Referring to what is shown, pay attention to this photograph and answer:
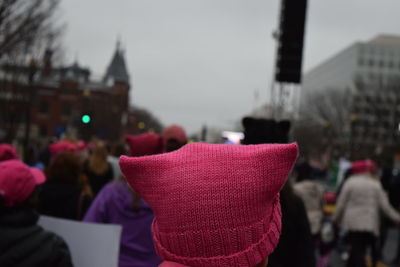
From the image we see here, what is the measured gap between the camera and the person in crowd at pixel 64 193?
172 inches

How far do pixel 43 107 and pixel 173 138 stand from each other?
5409 centimetres

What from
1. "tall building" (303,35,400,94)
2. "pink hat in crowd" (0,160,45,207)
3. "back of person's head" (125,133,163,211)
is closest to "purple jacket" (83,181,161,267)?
"back of person's head" (125,133,163,211)

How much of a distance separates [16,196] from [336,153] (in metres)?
59.9

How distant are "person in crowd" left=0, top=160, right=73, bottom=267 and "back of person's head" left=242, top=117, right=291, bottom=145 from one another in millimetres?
1289

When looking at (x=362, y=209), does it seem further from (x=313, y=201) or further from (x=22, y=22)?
(x=22, y=22)

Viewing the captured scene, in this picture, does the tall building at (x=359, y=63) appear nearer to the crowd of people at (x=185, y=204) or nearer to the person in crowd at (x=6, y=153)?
the person in crowd at (x=6, y=153)

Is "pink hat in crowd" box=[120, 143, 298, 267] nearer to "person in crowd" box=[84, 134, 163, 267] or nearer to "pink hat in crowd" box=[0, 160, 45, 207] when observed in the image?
"pink hat in crowd" box=[0, 160, 45, 207]

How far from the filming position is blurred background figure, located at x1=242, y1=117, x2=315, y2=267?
9.83ft

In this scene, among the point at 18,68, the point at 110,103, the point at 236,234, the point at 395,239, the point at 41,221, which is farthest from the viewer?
the point at 110,103

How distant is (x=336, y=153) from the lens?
59.8 meters

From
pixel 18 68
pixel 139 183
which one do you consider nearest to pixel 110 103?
pixel 18 68

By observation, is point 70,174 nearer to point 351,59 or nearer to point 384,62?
point 351,59

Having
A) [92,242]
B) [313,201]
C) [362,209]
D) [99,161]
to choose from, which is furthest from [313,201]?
[92,242]

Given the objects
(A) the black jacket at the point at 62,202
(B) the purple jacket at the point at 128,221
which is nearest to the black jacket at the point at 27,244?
(B) the purple jacket at the point at 128,221
